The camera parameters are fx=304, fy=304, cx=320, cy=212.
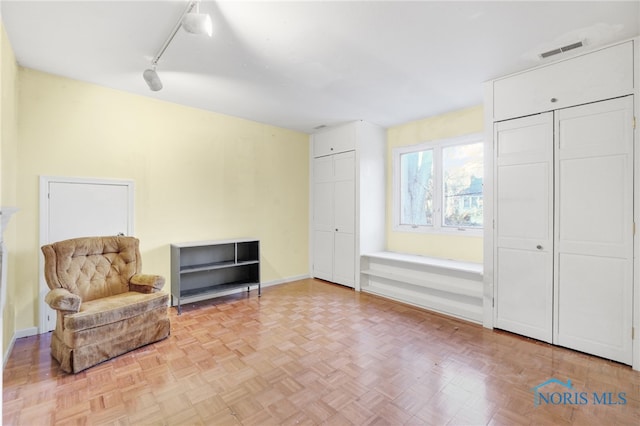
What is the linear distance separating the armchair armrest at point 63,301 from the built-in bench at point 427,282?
347cm

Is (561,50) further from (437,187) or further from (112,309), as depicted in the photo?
(112,309)

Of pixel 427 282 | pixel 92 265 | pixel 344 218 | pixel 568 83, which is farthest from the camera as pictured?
pixel 344 218

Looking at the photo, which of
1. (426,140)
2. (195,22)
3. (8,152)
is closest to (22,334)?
(8,152)

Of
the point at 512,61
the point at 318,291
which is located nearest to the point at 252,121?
the point at 318,291

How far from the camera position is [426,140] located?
4.57m

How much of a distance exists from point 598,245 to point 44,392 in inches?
179

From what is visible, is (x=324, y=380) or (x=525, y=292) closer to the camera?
(x=324, y=380)

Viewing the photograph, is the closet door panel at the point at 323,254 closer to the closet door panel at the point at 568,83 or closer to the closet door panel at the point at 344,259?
the closet door panel at the point at 344,259

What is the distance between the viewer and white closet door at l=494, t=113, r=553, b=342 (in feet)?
9.61

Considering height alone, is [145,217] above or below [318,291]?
above

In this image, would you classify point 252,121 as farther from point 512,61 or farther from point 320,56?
point 512,61

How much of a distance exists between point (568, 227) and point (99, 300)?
14.4 ft

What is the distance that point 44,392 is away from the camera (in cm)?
216

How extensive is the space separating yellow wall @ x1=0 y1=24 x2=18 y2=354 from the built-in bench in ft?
13.2
